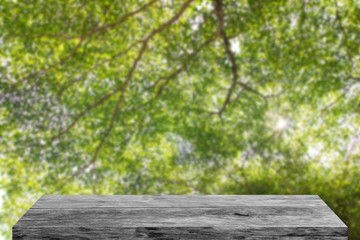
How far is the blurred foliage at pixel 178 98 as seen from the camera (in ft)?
15.1

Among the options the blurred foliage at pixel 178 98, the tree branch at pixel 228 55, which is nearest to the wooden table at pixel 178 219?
the blurred foliage at pixel 178 98

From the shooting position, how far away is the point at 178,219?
1090 millimetres

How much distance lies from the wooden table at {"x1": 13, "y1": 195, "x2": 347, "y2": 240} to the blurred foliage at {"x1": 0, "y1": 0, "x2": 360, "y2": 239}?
11.6ft

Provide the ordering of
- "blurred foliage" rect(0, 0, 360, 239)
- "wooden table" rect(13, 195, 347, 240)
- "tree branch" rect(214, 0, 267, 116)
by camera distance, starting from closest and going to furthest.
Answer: "wooden table" rect(13, 195, 347, 240), "blurred foliage" rect(0, 0, 360, 239), "tree branch" rect(214, 0, 267, 116)

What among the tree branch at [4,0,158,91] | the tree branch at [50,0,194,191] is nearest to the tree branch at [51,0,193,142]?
the tree branch at [50,0,194,191]

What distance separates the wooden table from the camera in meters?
1.02

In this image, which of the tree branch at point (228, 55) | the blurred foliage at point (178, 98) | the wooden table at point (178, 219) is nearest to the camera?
the wooden table at point (178, 219)

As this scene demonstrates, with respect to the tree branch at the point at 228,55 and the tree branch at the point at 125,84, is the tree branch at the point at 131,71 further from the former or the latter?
the tree branch at the point at 228,55

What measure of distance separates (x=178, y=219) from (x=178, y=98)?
12.6 ft

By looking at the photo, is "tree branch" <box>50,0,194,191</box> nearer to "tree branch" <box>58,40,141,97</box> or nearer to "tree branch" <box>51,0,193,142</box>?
"tree branch" <box>51,0,193,142</box>

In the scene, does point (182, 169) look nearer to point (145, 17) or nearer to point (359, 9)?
point (145, 17)

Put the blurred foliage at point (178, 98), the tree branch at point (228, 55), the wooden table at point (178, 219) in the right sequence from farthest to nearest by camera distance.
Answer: the tree branch at point (228, 55), the blurred foliage at point (178, 98), the wooden table at point (178, 219)

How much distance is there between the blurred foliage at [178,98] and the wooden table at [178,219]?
3.52m

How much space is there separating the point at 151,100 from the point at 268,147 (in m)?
1.89
